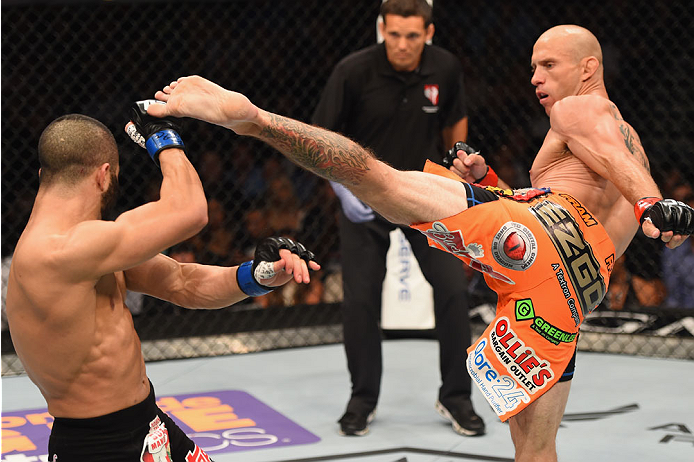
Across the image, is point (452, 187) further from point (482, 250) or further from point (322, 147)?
point (322, 147)

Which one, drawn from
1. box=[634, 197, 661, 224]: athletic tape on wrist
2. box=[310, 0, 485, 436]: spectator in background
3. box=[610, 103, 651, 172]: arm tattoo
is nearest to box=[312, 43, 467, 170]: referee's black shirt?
box=[310, 0, 485, 436]: spectator in background

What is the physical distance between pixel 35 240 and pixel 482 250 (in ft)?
3.05

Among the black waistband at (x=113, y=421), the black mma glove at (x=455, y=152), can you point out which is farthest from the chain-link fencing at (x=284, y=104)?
the black waistband at (x=113, y=421)

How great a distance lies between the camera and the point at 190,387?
11.7 ft

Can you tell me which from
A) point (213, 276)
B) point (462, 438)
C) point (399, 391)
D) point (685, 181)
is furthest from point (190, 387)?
point (685, 181)

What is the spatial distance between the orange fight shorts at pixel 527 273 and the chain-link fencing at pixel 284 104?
231 centimetres

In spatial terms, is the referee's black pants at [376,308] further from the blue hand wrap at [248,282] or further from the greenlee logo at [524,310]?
the blue hand wrap at [248,282]

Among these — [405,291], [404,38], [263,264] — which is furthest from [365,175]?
[405,291]

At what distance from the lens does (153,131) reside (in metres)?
1.69

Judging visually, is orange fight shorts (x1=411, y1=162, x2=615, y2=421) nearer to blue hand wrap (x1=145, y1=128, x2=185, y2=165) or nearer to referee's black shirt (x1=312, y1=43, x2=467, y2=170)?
blue hand wrap (x1=145, y1=128, x2=185, y2=165)

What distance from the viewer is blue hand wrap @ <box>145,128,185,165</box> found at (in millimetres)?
1663

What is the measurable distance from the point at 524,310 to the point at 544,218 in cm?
22

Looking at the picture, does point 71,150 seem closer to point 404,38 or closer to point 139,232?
point 139,232

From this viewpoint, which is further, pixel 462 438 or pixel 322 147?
pixel 462 438
